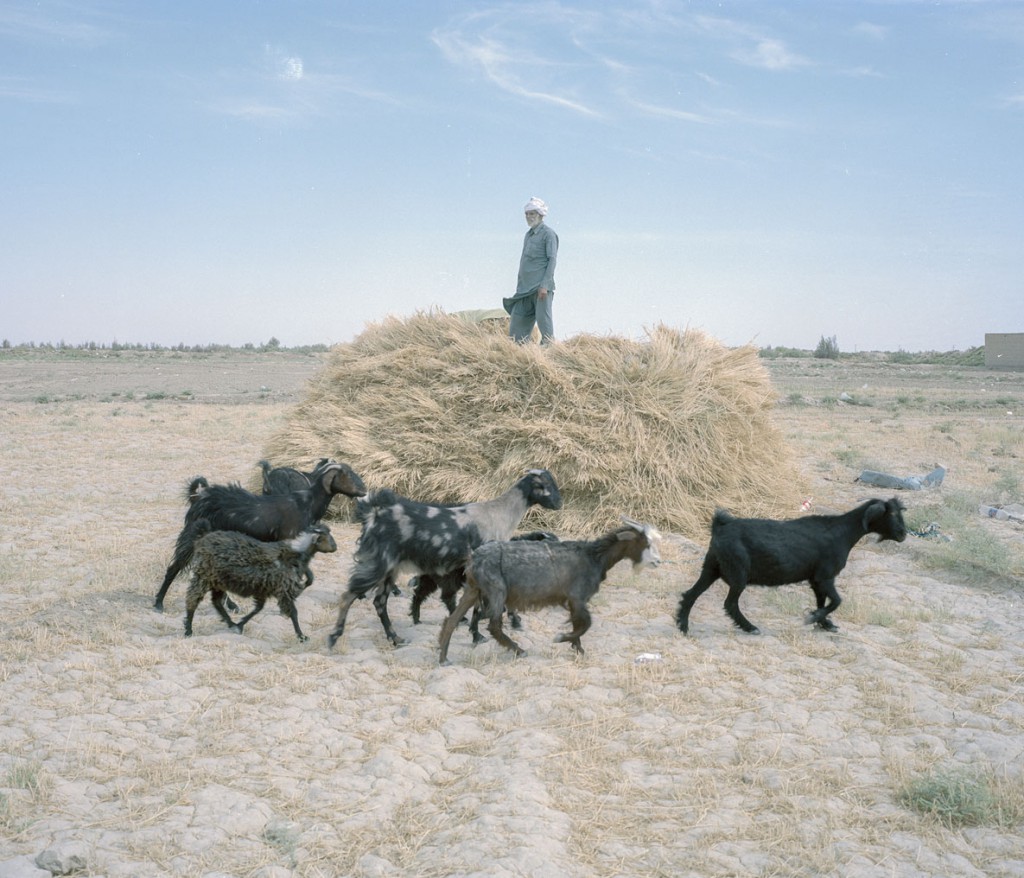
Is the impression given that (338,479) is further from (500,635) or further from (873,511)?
(873,511)

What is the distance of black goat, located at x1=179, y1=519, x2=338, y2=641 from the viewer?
667cm

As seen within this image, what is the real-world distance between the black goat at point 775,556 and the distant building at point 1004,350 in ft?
161

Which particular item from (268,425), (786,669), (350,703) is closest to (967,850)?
(786,669)

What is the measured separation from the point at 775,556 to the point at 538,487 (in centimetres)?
203

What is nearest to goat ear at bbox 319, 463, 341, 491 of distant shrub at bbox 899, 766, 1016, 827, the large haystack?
the large haystack

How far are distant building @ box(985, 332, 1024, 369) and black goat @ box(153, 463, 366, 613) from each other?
50.9 meters

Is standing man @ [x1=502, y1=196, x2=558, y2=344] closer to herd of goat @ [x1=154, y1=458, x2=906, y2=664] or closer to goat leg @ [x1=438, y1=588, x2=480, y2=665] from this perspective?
herd of goat @ [x1=154, y1=458, x2=906, y2=664]

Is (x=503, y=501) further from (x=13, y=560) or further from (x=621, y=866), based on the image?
(x=13, y=560)

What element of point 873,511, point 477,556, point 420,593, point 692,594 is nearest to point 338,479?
point 420,593

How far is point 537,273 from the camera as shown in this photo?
11.4m

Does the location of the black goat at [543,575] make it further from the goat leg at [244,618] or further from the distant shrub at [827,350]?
the distant shrub at [827,350]

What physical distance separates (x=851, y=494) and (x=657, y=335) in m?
4.05

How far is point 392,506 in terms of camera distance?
701 centimetres

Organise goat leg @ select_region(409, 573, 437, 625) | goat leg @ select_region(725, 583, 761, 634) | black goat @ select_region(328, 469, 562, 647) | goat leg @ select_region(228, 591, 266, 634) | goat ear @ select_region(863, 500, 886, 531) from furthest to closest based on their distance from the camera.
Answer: goat leg @ select_region(409, 573, 437, 625) < goat ear @ select_region(863, 500, 886, 531) < goat leg @ select_region(725, 583, 761, 634) < goat leg @ select_region(228, 591, 266, 634) < black goat @ select_region(328, 469, 562, 647)
